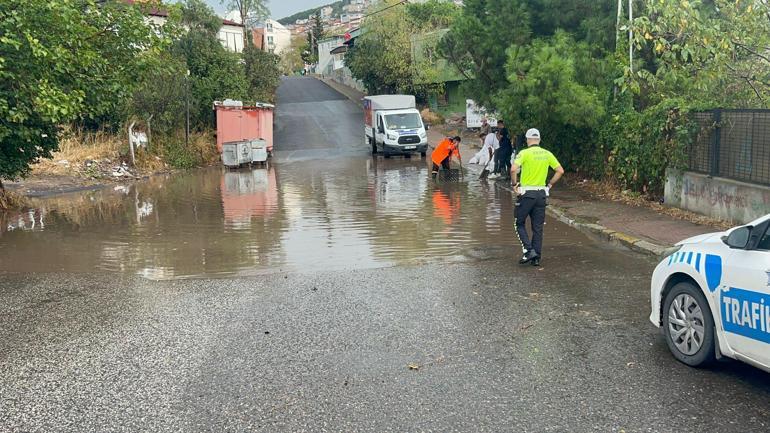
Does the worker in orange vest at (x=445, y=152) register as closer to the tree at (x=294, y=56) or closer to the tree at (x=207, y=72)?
the tree at (x=207, y=72)

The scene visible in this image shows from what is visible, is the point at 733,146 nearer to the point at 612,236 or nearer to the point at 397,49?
the point at 612,236

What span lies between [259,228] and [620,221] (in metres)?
6.42

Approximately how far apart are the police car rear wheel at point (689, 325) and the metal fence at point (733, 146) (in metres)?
6.19

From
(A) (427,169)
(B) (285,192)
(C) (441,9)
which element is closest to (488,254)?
(B) (285,192)

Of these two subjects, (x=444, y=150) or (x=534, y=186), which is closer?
(x=534, y=186)

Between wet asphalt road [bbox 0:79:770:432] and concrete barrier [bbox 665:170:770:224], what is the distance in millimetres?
2839

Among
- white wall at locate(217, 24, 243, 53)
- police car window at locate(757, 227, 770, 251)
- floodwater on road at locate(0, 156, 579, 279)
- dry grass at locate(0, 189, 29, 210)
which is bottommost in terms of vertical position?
floodwater on road at locate(0, 156, 579, 279)

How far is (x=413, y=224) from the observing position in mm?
13336

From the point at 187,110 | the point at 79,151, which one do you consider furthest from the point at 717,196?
the point at 187,110

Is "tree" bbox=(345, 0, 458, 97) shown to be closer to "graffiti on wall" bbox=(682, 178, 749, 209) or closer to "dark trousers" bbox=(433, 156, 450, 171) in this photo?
"dark trousers" bbox=(433, 156, 450, 171)

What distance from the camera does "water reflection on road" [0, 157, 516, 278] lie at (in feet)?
34.1

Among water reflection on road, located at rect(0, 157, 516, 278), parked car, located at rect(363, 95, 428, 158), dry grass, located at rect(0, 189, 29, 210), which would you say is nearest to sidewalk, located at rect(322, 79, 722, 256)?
water reflection on road, located at rect(0, 157, 516, 278)

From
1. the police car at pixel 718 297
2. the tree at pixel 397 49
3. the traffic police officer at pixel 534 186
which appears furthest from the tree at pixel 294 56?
the police car at pixel 718 297

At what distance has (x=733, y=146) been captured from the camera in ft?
38.2
